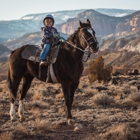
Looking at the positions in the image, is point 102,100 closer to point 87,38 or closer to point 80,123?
point 80,123

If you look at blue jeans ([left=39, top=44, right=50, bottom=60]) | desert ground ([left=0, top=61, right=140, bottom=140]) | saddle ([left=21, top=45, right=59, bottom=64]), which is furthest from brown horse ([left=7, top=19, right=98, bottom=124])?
desert ground ([left=0, top=61, right=140, bottom=140])

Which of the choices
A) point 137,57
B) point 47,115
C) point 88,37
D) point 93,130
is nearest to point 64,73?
point 88,37

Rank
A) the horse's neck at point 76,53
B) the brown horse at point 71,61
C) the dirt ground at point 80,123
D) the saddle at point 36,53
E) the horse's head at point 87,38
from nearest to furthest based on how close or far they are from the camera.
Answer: the dirt ground at point 80,123
the horse's head at point 87,38
the brown horse at point 71,61
the horse's neck at point 76,53
the saddle at point 36,53

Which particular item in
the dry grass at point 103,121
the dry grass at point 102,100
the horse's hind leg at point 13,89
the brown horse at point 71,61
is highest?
the brown horse at point 71,61

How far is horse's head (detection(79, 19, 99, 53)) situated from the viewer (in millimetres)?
7055

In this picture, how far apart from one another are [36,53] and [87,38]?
184 cm

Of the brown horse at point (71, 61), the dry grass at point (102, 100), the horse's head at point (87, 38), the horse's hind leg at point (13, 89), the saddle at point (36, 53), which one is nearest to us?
the horse's head at point (87, 38)

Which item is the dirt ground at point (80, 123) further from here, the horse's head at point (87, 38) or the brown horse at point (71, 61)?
the horse's head at point (87, 38)

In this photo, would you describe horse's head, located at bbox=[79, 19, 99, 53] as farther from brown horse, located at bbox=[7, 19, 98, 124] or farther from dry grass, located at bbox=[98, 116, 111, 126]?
dry grass, located at bbox=[98, 116, 111, 126]

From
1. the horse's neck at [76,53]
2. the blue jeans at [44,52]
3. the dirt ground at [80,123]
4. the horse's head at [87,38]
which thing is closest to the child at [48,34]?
the blue jeans at [44,52]

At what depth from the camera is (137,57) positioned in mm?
92188

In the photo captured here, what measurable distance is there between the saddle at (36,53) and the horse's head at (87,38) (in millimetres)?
871

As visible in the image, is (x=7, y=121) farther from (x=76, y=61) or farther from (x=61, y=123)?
(x=76, y=61)

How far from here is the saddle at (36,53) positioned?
7.71 meters
